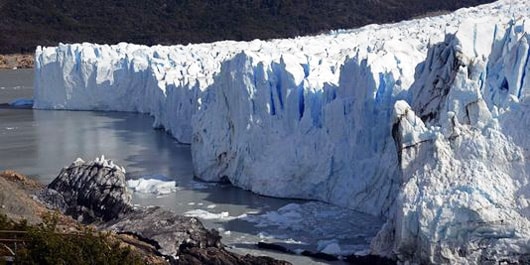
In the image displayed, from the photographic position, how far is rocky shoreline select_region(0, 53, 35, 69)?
4031 centimetres

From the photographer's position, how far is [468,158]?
8.62 meters

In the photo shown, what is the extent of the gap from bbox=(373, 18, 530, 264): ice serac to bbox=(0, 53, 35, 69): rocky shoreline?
32.5 m

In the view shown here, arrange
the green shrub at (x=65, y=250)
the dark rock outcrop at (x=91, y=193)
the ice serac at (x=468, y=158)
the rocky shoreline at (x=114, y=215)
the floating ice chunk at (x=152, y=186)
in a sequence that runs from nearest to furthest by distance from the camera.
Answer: the green shrub at (x=65, y=250) < the ice serac at (x=468, y=158) < the rocky shoreline at (x=114, y=215) < the dark rock outcrop at (x=91, y=193) < the floating ice chunk at (x=152, y=186)

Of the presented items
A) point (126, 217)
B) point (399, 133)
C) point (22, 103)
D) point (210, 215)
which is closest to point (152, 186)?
point (210, 215)

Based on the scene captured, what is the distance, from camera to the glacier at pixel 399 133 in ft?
27.3

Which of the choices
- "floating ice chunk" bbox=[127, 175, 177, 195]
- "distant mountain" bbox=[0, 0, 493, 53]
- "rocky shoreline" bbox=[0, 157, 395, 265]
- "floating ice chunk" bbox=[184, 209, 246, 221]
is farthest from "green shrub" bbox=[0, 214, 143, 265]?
"distant mountain" bbox=[0, 0, 493, 53]

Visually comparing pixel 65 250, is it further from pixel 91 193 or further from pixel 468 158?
pixel 91 193

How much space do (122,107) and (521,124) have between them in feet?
50.6

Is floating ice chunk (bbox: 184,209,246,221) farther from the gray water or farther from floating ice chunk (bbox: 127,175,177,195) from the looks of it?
floating ice chunk (bbox: 127,175,177,195)

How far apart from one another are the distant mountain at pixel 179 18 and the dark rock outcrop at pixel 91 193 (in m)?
30.8

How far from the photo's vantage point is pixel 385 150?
10.5 m

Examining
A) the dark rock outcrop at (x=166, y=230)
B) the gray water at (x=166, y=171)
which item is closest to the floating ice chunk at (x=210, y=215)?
the gray water at (x=166, y=171)

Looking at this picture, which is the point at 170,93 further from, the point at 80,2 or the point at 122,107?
the point at 80,2

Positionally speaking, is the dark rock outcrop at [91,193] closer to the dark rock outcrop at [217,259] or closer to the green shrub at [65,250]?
the dark rock outcrop at [217,259]
